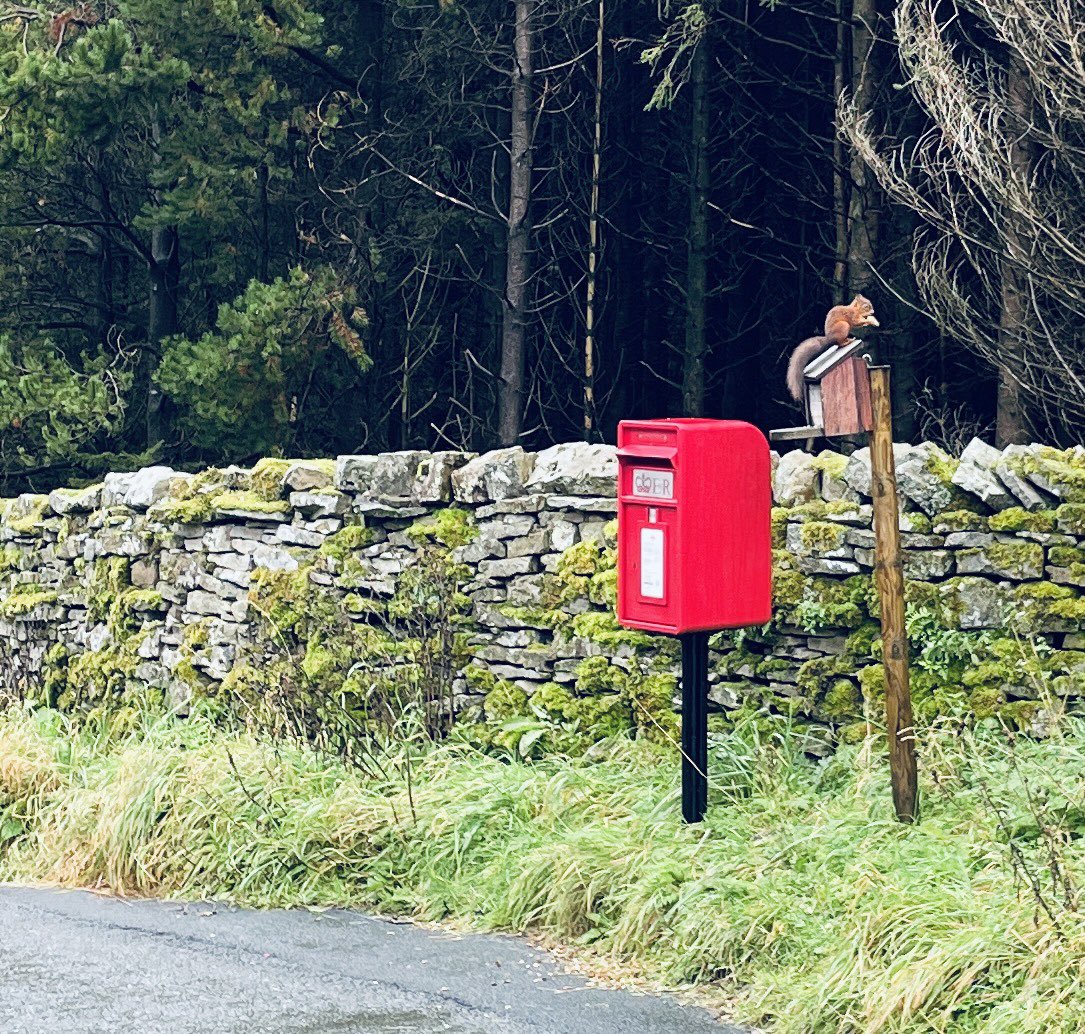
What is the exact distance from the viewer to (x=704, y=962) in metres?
4.79

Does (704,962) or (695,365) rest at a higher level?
(695,365)

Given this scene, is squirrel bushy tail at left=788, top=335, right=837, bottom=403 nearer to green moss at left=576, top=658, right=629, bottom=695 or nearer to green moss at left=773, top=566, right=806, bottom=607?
green moss at left=773, top=566, right=806, bottom=607

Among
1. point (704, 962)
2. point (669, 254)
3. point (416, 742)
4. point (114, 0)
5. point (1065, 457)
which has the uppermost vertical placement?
point (114, 0)

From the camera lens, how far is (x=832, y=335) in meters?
5.25

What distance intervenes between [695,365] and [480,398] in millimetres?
3926

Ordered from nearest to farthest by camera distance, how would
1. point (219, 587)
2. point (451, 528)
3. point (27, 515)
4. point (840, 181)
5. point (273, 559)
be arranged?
point (451, 528) < point (273, 559) < point (219, 587) < point (27, 515) < point (840, 181)

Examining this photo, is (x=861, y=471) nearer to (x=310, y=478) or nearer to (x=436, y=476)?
(x=436, y=476)

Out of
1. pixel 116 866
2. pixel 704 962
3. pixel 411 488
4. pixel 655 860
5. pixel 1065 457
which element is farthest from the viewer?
pixel 411 488

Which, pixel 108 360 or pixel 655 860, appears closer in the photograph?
pixel 655 860

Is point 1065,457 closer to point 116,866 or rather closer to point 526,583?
point 526,583

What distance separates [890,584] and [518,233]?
1029 centimetres

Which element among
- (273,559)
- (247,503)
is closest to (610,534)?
(273,559)

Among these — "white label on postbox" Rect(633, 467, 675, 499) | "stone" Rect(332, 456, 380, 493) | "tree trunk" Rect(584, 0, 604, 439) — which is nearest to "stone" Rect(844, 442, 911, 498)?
"white label on postbox" Rect(633, 467, 675, 499)

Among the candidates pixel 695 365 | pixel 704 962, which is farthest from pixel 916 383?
pixel 704 962
